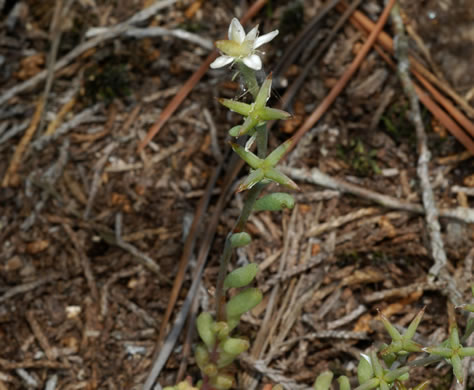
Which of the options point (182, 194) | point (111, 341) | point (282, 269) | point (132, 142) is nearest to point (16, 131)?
point (132, 142)

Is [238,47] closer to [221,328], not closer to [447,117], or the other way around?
[221,328]

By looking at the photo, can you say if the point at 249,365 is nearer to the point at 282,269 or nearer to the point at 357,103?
the point at 282,269

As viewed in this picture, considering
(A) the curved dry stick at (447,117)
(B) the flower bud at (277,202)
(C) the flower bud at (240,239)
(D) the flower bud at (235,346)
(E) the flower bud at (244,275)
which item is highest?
(A) the curved dry stick at (447,117)

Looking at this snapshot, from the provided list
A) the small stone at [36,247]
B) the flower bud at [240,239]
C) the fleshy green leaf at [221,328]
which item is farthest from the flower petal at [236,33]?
the small stone at [36,247]

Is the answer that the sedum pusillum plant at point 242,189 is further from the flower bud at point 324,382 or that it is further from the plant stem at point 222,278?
the flower bud at point 324,382

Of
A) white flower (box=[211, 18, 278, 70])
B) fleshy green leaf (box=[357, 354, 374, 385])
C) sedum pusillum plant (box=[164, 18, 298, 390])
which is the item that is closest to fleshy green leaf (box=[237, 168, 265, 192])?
sedum pusillum plant (box=[164, 18, 298, 390])

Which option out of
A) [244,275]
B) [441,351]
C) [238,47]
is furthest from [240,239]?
[441,351]
